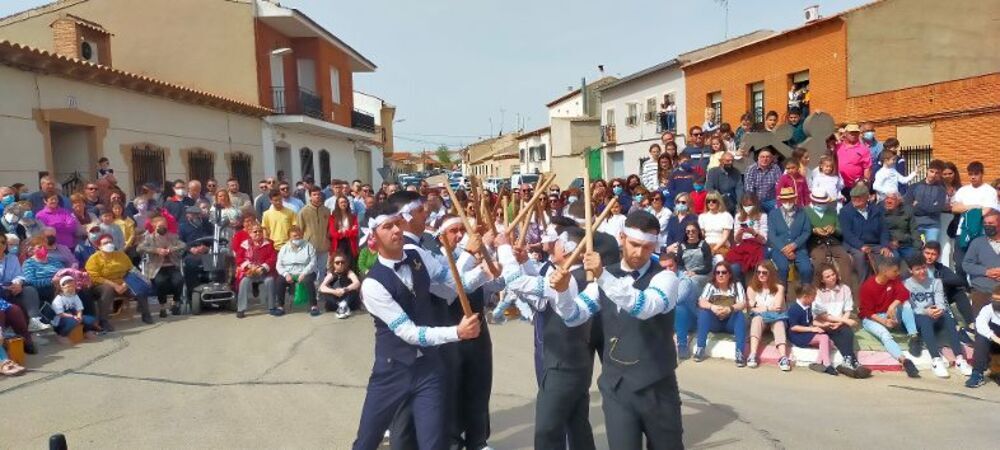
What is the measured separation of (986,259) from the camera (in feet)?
26.1

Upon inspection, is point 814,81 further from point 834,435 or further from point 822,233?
point 834,435

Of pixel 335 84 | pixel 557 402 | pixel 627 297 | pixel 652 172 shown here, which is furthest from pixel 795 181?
pixel 335 84

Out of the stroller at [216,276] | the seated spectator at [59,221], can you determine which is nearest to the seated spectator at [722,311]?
the stroller at [216,276]

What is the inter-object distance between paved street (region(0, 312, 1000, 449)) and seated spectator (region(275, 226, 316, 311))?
1.86 meters

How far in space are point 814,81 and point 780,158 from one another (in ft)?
46.9

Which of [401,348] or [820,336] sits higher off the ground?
[401,348]

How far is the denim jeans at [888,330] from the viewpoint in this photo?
7.54 m

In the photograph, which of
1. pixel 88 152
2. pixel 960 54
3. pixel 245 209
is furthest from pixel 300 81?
pixel 960 54

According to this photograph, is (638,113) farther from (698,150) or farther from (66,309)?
(66,309)

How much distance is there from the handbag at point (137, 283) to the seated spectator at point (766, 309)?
291 inches

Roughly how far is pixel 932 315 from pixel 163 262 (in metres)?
9.25

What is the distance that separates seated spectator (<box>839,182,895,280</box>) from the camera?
8.93m

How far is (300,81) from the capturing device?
23844 millimetres

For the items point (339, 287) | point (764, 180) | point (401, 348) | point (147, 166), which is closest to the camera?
point (401, 348)
